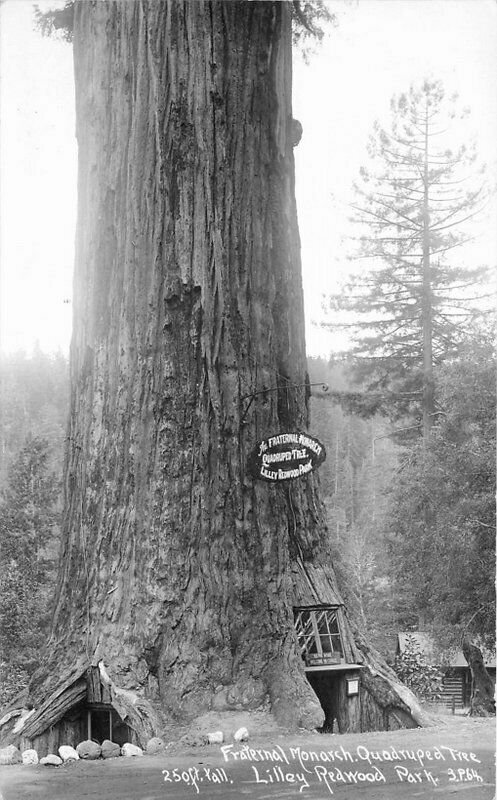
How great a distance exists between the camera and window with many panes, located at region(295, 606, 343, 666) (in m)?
5.74

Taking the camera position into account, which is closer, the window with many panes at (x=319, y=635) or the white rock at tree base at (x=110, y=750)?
the white rock at tree base at (x=110, y=750)

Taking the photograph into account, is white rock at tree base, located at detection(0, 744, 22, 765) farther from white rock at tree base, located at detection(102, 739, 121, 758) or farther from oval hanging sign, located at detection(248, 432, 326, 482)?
oval hanging sign, located at detection(248, 432, 326, 482)

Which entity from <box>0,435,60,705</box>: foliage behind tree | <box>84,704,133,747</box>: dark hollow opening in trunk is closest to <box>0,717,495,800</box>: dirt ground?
<box>84,704,133,747</box>: dark hollow opening in trunk

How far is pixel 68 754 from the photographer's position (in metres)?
5.01

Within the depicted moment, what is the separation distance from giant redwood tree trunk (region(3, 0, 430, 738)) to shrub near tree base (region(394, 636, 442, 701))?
0.76 feet

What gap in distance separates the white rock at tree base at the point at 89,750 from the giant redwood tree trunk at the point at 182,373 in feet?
0.85

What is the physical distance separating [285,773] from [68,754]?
1311 mm

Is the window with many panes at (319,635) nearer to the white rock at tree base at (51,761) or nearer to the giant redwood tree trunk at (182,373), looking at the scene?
the giant redwood tree trunk at (182,373)

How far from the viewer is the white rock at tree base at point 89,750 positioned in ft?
16.4

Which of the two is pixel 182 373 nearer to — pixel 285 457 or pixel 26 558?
pixel 285 457

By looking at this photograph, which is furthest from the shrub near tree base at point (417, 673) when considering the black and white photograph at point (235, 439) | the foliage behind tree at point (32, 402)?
the foliage behind tree at point (32, 402)

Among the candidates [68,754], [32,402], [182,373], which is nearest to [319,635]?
[68,754]

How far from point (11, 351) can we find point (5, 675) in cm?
218

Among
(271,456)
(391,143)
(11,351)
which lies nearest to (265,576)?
(271,456)
